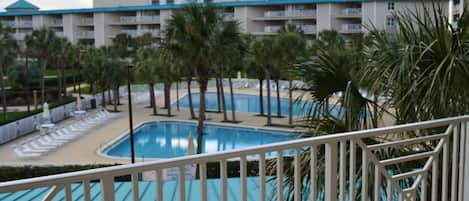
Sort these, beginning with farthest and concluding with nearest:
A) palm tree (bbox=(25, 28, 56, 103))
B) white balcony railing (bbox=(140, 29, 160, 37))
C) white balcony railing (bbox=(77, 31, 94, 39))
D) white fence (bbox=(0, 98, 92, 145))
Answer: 1. white balcony railing (bbox=(77, 31, 94, 39))
2. white balcony railing (bbox=(140, 29, 160, 37))
3. palm tree (bbox=(25, 28, 56, 103))
4. white fence (bbox=(0, 98, 92, 145))

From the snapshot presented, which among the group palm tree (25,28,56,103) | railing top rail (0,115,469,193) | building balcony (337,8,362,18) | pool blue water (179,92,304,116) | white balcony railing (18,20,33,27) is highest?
white balcony railing (18,20,33,27)

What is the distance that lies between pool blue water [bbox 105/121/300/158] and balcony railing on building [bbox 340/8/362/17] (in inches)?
722

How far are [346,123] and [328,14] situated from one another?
32927mm

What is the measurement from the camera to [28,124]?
19.2 m

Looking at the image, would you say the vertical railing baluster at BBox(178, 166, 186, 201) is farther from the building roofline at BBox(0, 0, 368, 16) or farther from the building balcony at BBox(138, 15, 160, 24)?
the building balcony at BBox(138, 15, 160, 24)

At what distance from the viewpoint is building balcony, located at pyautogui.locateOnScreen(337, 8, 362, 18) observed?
3456 centimetres

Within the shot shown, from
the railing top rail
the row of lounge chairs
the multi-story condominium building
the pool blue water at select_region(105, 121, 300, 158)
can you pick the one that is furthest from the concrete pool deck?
the railing top rail

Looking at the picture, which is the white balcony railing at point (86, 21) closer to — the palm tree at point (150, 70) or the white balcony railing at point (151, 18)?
the white balcony railing at point (151, 18)

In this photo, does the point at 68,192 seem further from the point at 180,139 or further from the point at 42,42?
the point at 42,42

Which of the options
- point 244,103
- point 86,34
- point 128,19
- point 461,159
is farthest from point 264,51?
point 86,34

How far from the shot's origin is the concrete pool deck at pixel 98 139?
14195 mm

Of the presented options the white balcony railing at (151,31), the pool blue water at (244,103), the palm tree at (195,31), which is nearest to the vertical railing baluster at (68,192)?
the palm tree at (195,31)

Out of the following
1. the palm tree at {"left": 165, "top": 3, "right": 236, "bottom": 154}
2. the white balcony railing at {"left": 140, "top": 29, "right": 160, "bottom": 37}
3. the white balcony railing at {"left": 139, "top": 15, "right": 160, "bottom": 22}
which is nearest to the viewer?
the palm tree at {"left": 165, "top": 3, "right": 236, "bottom": 154}

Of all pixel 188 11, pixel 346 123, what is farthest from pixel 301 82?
pixel 188 11
